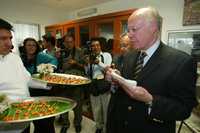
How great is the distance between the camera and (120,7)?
4.81 meters

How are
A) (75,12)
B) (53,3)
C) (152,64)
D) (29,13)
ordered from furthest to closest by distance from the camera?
(75,12), (29,13), (53,3), (152,64)

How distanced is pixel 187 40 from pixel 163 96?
268cm

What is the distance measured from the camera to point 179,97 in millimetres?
1077

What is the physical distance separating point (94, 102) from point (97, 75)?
0.43m

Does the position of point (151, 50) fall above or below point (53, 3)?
below

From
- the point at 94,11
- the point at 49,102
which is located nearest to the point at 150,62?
the point at 49,102

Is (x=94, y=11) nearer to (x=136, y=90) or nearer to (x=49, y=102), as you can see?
(x=49, y=102)

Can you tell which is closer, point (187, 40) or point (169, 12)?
point (187, 40)

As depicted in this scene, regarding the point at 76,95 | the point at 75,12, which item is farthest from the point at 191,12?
the point at 75,12

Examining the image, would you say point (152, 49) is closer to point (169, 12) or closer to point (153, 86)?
point (153, 86)

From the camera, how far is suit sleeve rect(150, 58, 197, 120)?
3.48 ft

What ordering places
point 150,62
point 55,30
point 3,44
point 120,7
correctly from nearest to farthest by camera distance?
point 150,62 → point 3,44 → point 120,7 → point 55,30

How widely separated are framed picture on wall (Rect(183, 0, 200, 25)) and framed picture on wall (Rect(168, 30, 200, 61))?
0.18 meters

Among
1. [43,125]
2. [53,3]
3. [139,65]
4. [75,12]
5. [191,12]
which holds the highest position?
[53,3]
